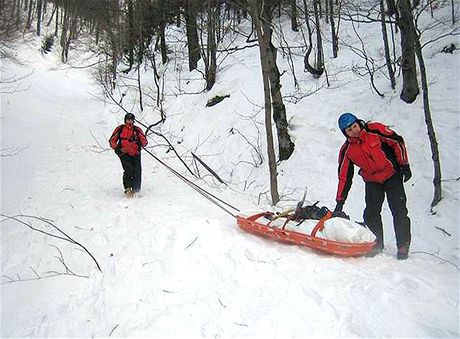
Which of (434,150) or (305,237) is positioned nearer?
(305,237)

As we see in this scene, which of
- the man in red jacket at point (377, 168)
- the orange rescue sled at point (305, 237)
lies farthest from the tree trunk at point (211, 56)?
the man in red jacket at point (377, 168)

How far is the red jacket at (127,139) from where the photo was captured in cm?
824

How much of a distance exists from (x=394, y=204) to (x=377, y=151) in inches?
30.9

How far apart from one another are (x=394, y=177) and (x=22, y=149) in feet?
44.6

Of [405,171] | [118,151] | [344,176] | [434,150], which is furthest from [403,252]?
[118,151]

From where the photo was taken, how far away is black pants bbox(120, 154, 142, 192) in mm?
8375

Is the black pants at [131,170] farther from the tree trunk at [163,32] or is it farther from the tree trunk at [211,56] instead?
the tree trunk at [163,32]

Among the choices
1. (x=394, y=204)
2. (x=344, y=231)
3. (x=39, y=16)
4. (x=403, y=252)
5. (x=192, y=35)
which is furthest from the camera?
(x=39, y=16)

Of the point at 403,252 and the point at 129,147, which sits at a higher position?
the point at 129,147

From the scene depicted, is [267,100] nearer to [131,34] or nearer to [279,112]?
[279,112]

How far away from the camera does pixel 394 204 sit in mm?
5234

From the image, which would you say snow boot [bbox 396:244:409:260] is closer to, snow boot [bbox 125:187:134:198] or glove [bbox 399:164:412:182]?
glove [bbox 399:164:412:182]

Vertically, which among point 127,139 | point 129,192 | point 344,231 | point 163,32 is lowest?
point 344,231

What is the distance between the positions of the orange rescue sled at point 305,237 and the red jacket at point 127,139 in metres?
3.44
